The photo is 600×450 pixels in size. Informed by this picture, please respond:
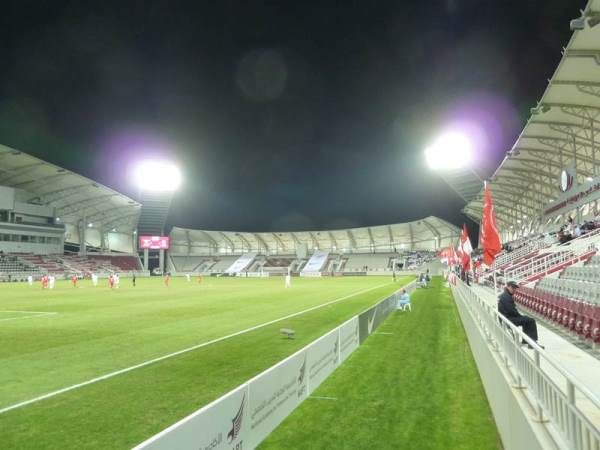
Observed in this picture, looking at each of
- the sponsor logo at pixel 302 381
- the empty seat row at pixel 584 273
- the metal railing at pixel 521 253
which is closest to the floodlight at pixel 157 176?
the metal railing at pixel 521 253

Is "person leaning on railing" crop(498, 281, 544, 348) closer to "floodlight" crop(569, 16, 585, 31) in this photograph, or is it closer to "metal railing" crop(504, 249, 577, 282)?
"floodlight" crop(569, 16, 585, 31)

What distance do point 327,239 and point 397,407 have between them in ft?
363

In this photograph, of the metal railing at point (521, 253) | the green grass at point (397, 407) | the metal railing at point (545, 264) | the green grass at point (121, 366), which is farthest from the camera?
the metal railing at point (521, 253)

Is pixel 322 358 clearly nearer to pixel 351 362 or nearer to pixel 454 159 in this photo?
pixel 351 362

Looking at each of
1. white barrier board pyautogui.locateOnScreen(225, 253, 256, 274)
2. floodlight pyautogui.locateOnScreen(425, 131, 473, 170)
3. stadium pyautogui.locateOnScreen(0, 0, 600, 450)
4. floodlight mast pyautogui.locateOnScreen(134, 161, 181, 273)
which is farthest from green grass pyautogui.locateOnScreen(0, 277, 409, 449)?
white barrier board pyautogui.locateOnScreen(225, 253, 256, 274)

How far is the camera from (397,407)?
8164 mm

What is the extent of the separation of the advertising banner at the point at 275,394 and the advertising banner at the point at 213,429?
0.30 metres

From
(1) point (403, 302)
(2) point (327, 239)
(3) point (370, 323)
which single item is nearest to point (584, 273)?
(3) point (370, 323)

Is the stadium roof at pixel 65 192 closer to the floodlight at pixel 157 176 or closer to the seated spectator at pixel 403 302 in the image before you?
the floodlight at pixel 157 176

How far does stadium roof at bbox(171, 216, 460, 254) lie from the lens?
10594cm

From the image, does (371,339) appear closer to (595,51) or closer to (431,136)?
(595,51)

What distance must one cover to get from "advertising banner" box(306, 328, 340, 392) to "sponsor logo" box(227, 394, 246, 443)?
296cm

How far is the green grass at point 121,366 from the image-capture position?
688 centimetres

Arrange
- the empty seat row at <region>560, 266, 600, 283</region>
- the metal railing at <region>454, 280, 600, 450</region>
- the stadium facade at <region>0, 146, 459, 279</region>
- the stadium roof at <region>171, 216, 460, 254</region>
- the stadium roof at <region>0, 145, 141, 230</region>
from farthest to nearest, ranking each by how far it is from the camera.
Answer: the stadium roof at <region>171, 216, 460, 254</region>
the stadium facade at <region>0, 146, 459, 279</region>
the stadium roof at <region>0, 145, 141, 230</region>
the empty seat row at <region>560, 266, 600, 283</region>
the metal railing at <region>454, 280, 600, 450</region>
